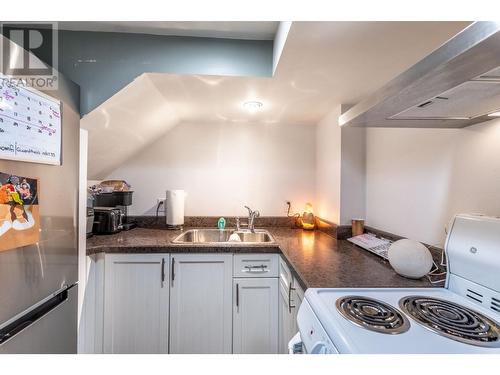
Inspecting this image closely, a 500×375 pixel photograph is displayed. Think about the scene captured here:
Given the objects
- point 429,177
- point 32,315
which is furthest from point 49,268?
point 429,177

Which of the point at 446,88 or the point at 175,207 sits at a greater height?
the point at 446,88

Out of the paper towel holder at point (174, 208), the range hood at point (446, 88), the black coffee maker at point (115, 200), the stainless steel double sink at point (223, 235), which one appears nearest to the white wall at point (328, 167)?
the stainless steel double sink at point (223, 235)

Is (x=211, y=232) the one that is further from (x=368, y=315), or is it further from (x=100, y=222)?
(x=368, y=315)

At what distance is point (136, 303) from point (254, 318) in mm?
771

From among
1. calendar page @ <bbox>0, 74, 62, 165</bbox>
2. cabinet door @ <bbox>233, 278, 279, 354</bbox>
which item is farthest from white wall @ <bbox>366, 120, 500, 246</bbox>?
calendar page @ <bbox>0, 74, 62, 165</bbox>

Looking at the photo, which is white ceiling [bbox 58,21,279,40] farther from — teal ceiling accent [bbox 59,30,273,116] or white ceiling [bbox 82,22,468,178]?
white ceiling [bbox 82,22,468,178]

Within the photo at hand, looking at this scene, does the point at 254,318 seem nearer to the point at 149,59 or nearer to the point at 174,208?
the point at 174,208

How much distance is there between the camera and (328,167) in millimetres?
2125

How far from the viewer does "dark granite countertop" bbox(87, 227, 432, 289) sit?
3.34ft

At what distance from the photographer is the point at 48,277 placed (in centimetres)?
99

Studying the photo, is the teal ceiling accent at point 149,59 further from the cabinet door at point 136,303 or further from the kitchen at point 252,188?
the cabinet door at point 136,303

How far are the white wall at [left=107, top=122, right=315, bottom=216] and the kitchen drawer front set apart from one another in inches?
30.5

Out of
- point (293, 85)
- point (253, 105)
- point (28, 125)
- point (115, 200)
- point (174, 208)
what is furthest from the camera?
point (174, 208)

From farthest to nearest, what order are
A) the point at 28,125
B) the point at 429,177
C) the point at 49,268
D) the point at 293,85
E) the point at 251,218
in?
the point at 251,218 < the point at 293,85 < the point at 429,177 < the point at 49,268 < the point at 28,125
